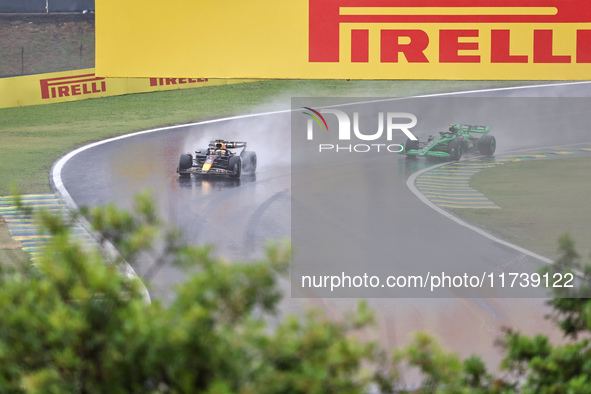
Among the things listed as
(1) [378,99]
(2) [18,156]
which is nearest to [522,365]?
(2) [18,156]

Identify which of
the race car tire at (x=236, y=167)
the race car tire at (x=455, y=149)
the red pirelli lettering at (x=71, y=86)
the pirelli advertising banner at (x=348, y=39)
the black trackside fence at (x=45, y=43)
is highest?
the black trackside fence at (x=45, y=43)

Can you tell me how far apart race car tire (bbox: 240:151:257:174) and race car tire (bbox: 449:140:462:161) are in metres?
6.23

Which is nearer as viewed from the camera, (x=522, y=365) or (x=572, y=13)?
(x=522, y=365)

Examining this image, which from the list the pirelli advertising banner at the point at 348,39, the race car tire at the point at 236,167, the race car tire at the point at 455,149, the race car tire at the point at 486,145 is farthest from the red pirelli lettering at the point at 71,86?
the pirelli advertising banner at the point at 348,39

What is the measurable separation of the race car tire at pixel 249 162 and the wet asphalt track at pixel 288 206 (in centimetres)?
37

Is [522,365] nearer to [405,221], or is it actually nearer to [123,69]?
[123,69]

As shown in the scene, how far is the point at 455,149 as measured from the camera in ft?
72.8

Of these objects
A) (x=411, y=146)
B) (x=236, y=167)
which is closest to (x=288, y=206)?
(x=236, y=167)

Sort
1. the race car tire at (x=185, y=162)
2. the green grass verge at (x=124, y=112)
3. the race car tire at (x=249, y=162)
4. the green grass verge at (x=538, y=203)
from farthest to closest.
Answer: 1. the green grass verge at (x=124, y=112)
2. the race car tire at (x=249, y=162)
3. the race car tire at (x=185, y=162)
4. the green grass verge at (x=538, y=203)

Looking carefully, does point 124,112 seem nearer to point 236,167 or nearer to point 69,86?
point 69,86

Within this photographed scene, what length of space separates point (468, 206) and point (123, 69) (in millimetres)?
12859

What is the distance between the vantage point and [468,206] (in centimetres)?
2094

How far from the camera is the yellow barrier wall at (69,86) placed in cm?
3294

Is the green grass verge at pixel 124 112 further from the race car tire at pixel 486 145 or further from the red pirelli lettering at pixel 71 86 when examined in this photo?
the race car tire at pixel 486 145
